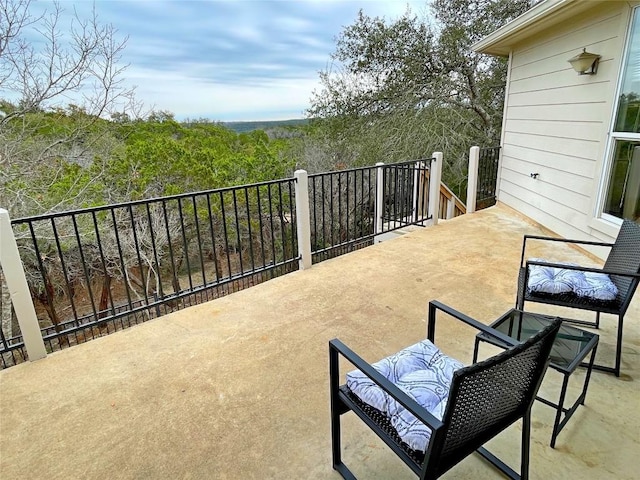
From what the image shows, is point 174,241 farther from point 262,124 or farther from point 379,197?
point 379,197

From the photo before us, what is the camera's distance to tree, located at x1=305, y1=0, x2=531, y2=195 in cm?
866

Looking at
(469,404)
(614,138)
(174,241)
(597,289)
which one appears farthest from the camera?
(174,241)

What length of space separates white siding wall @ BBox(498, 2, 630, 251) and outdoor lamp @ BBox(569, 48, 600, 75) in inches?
2.5

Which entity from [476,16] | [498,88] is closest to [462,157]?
[498,88]

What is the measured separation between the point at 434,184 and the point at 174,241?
8323 millimetres

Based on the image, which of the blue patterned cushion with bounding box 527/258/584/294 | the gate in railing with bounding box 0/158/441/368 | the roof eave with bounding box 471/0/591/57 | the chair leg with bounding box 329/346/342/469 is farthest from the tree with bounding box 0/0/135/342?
the blue patterned cushion with bounding box 527/258/584/294

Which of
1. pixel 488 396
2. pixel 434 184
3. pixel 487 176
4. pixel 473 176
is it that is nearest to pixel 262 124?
pixel 487 176

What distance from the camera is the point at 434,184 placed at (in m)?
5.11

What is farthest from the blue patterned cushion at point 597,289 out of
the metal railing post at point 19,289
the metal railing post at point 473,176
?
the metal railing post at point 473,176

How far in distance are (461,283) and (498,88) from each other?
25.7ft

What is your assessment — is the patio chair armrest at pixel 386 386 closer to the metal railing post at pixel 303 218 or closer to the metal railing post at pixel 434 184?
the metal railing post at pixel 303 218

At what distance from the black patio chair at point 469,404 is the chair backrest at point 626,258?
49.4 inches

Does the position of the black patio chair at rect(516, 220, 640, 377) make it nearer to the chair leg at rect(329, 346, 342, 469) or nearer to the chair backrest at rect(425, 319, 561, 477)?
the chair backrest at rect(425, 319, 561, 477)

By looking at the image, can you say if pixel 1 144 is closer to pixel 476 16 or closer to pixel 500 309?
pixel 500 309
